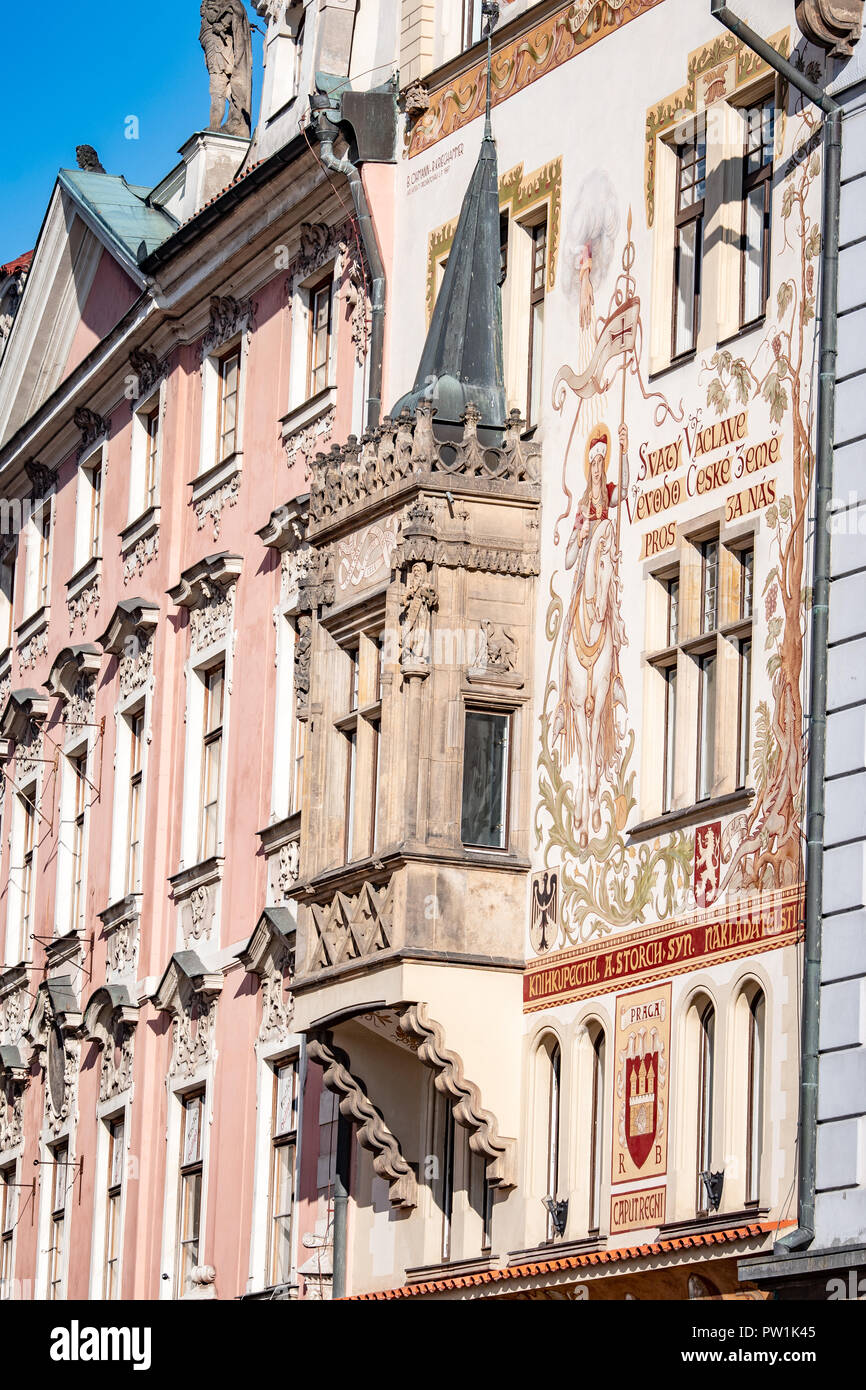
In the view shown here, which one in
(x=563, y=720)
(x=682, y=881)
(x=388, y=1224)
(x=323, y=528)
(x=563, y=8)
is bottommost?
(x=388, y=1224)

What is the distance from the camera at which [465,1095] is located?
2525cm

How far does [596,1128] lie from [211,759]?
9557 millimetres

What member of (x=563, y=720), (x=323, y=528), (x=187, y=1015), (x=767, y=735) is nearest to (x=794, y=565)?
(x=767, y=735)

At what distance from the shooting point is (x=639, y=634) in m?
24.5

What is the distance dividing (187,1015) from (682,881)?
982cm

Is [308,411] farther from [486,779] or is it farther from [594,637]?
[594,637]

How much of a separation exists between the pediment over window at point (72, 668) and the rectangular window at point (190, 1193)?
630cm

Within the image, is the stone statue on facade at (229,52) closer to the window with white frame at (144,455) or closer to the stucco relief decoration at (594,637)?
the window with white frame at (144,455)

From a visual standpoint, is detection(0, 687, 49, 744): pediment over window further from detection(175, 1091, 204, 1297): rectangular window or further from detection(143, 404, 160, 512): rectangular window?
detection(175, 1091, 204, 1297): rectangular window

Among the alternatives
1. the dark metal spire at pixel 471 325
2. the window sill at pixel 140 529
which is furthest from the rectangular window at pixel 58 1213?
the dark metal spire at pixel 471 325

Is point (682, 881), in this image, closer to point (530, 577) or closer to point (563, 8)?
point (530, 577)

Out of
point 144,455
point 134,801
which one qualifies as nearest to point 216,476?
point 144,455

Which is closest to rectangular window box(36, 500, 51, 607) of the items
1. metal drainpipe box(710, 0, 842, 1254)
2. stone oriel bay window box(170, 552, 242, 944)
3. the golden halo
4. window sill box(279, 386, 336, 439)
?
stone oriel bay window box(170, 552, 242, 944)

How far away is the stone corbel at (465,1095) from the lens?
25.1m
